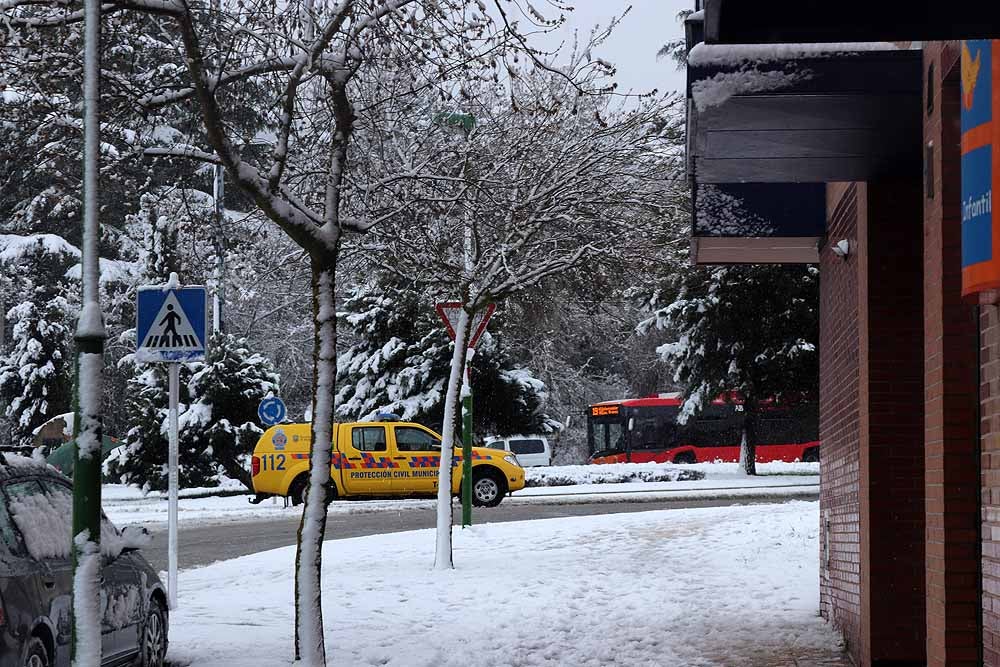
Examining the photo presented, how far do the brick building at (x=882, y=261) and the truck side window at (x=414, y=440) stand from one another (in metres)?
17.4

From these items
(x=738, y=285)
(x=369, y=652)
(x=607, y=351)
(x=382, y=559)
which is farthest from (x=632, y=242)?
(x=607, y=351)

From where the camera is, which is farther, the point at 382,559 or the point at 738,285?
the point at 738,285

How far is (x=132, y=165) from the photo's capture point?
11352 mm

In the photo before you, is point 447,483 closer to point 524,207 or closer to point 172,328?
point 524,207

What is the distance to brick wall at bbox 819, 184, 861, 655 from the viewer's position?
966cm

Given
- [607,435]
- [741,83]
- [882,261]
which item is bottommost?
[607,435]

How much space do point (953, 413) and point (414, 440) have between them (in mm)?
22560

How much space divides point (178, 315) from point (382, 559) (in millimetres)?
5573

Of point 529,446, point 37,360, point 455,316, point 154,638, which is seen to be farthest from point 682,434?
point 154,638

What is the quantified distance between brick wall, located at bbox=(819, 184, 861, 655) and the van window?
4724cm

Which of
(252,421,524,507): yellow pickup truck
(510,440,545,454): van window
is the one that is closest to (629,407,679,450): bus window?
(510,440,545,454): van window

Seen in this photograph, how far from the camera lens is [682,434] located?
51188mm

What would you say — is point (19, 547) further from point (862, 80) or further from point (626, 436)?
point (626, 436)

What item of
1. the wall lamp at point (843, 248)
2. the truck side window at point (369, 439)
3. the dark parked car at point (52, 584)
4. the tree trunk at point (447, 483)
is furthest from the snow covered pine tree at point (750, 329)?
the dark parked car at point (52, 584)
